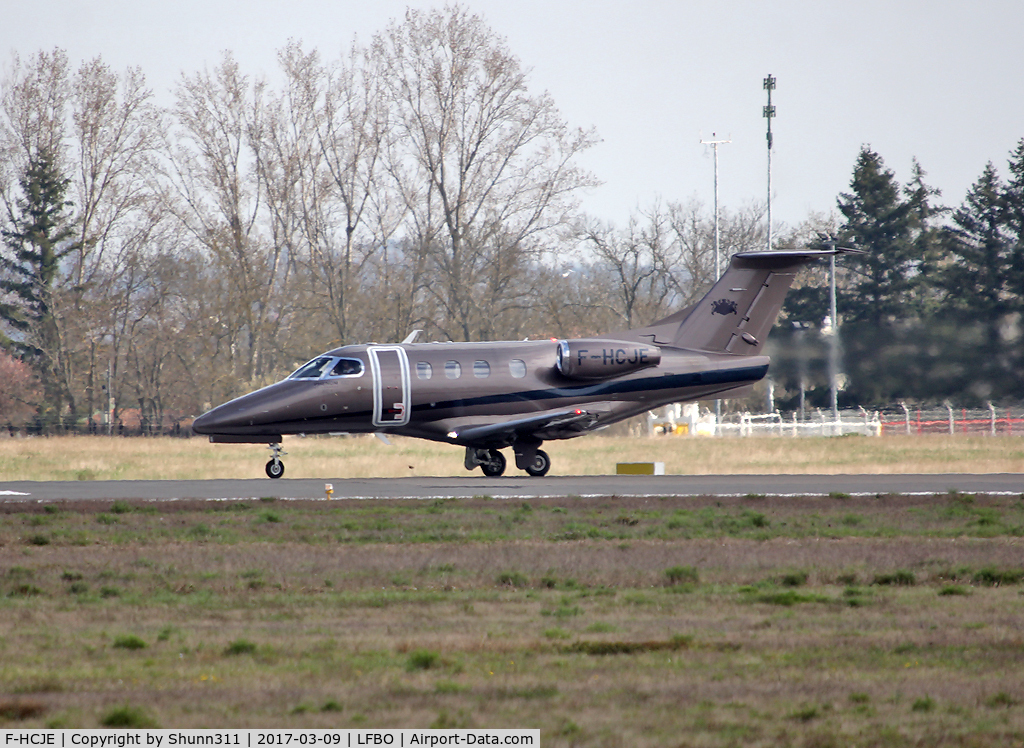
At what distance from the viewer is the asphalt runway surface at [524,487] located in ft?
76.5

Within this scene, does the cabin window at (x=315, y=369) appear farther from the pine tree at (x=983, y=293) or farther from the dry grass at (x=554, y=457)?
the pine tree at (x=983, y=293)

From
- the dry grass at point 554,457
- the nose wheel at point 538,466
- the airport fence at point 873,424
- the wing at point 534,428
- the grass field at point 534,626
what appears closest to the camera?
the grass field at point 534,626

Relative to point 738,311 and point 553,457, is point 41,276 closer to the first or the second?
point 553,457

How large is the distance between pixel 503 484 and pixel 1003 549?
43.0 feet

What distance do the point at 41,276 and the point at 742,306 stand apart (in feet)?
144

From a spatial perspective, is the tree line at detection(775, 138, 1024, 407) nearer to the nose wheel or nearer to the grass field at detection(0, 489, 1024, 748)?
the nose wheel

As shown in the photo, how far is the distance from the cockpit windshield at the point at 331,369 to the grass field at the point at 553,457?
4.39 meters

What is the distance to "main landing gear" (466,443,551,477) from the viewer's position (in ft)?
96.2

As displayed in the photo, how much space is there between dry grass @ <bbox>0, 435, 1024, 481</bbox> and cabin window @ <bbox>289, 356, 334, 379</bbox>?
5.28 metres

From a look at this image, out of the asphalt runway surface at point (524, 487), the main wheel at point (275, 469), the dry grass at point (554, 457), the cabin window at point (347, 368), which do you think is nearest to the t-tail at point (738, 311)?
the asphalt runway surface at point (524, 487)

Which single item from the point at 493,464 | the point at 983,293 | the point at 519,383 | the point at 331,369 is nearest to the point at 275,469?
the point at 331,369

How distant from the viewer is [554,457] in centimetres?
3825

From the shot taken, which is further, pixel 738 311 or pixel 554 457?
pixel 554 457

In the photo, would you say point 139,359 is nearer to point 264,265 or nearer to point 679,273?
point 264,265
